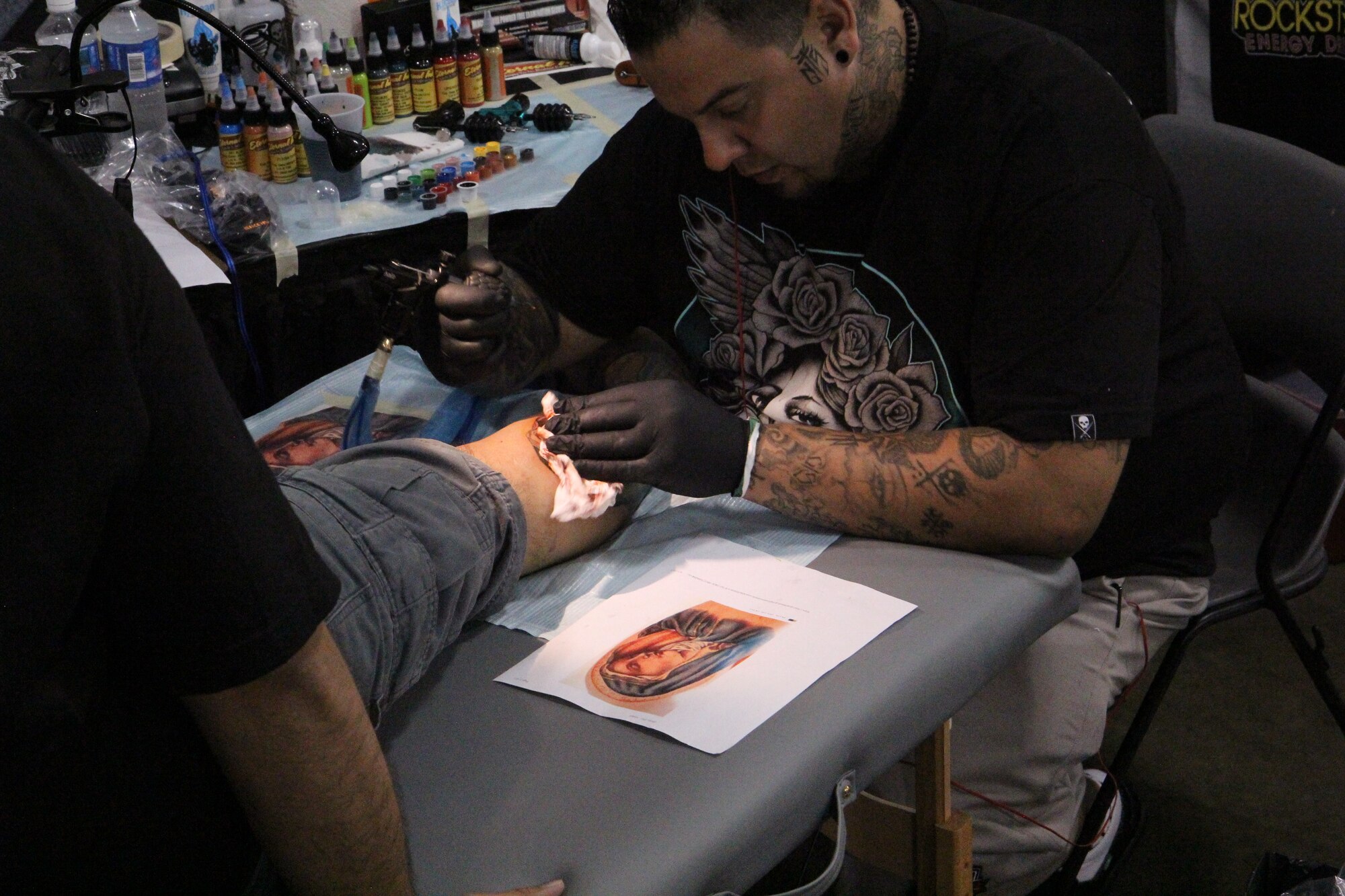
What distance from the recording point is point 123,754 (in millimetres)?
702

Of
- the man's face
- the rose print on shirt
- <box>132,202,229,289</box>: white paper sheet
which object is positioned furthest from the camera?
<box>132,202,229,289</box>: white paper sheet

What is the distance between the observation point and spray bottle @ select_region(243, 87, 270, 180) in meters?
2.01

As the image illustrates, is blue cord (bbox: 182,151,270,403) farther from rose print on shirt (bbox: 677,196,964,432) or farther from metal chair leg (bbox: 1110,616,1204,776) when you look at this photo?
metal chair leg (bbox: 1110,616,1204,776)

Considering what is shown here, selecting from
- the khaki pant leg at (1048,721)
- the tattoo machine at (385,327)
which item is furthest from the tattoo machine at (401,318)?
the khaki pant leg at (1048,721)

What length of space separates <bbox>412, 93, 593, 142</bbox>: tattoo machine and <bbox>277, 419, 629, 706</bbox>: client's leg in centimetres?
114

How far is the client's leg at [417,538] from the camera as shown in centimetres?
100

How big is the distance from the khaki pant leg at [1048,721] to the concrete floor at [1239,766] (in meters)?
0.37

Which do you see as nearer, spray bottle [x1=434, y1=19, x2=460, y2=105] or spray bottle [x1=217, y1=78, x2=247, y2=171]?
spray bottle [x1=217, y1=78, x2=247, y2=171]

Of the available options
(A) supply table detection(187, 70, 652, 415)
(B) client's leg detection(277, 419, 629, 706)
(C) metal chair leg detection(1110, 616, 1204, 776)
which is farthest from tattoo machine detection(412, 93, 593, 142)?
(C) metal chair leg detection(1110, 616, 1204, 776)

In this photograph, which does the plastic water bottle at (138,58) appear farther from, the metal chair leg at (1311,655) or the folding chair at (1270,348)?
the metal chair leg at (1311,655)

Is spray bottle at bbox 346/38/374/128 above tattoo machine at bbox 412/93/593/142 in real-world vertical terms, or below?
above

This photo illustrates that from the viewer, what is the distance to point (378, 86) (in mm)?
2262

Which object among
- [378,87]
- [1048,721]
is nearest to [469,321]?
[1048,721]

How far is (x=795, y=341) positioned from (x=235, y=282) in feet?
2.70
